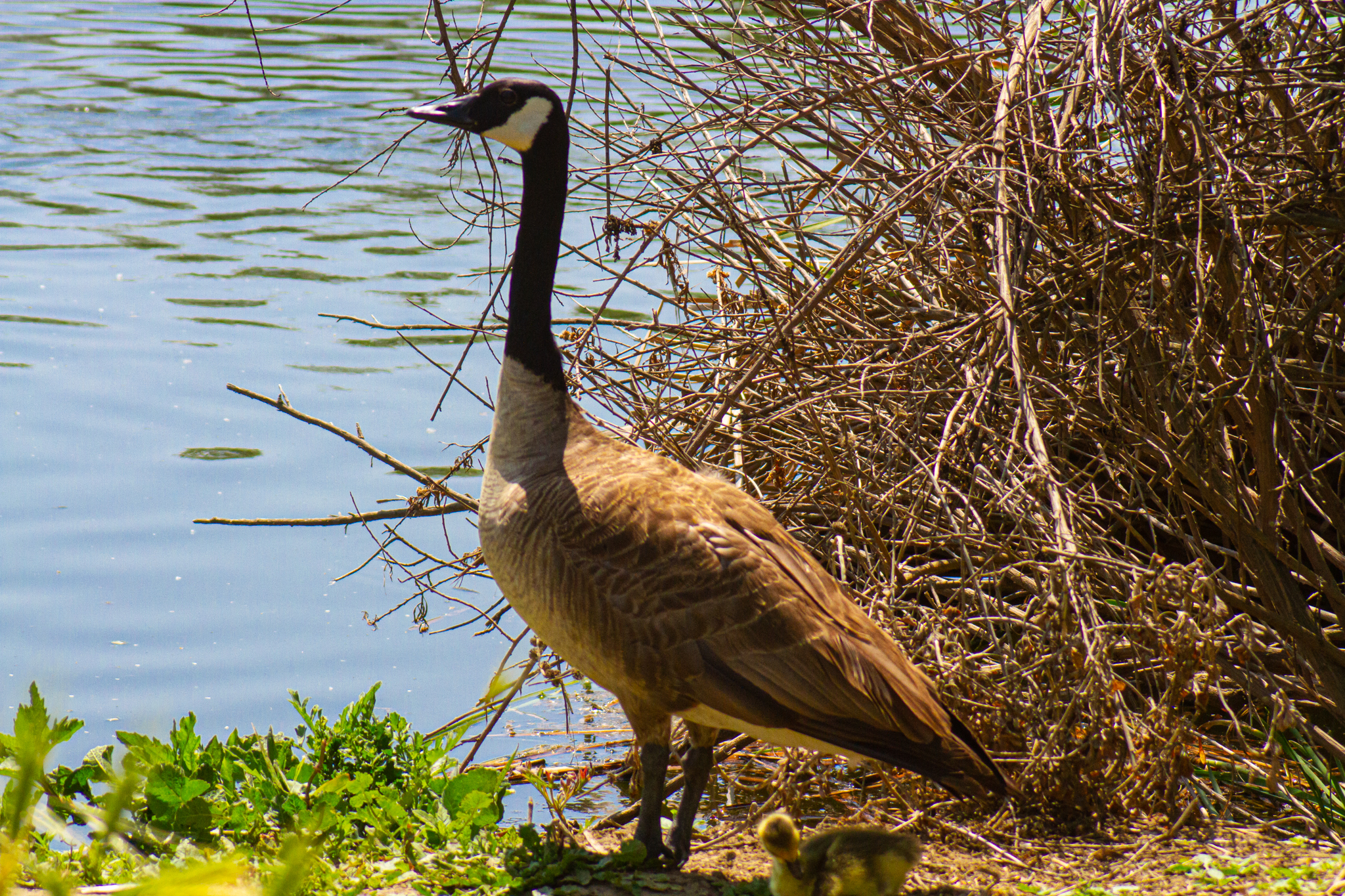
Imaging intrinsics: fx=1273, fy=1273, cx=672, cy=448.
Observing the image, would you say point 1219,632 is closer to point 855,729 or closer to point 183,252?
point 855,729

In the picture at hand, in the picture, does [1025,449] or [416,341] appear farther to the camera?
[416,341]

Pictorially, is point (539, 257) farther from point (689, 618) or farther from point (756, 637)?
point (756, 637)

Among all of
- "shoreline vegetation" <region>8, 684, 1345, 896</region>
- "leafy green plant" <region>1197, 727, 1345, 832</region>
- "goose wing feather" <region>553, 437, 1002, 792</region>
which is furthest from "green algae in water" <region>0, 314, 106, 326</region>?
"leafy green plant" <region>1197, 727, 1345, 832</region>

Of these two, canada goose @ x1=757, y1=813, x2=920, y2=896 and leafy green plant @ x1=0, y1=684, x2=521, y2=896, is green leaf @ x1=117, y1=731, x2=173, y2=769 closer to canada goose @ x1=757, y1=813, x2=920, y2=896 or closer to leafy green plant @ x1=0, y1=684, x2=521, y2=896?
leafy green plant @ x1=0, y1=684, x2=521, y2=896

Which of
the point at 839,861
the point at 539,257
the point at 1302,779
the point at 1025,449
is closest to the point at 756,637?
the point at 839,861

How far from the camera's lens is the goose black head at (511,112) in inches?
166

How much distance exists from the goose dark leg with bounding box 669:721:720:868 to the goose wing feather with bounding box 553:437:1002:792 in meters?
0.40

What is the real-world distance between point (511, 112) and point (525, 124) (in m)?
0.06

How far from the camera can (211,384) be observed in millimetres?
8430

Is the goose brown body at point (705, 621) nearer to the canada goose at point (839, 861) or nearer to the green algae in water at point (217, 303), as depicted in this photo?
the canada goose at point (839, 861)

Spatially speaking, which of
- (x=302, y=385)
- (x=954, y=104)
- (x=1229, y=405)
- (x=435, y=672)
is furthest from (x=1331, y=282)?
(x=302, y=385)

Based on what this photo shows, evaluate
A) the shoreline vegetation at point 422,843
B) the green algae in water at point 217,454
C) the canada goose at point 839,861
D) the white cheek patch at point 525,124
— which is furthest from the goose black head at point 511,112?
the green algae in water at point 217,454

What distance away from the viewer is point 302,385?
27.4ft

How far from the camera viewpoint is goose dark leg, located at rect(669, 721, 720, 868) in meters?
3.94
